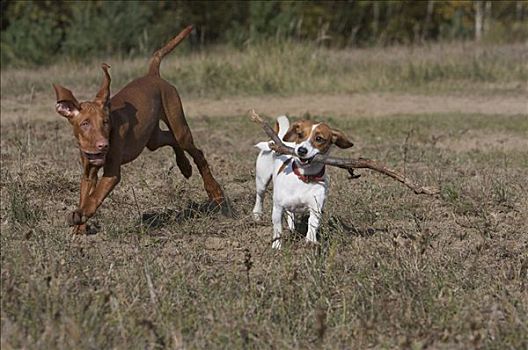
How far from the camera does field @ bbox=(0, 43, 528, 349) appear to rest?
505 cm

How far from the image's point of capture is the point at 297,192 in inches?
269

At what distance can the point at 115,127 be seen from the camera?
6.94 metres

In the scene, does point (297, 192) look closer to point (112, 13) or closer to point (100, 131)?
point (100, 131)

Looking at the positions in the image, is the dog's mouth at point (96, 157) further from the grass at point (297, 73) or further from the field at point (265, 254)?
the grass at point (297, 73)

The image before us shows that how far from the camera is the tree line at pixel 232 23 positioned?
2159 cm

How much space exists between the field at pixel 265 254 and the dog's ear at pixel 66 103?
768mm

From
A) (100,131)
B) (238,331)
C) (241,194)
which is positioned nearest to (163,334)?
(238,331)

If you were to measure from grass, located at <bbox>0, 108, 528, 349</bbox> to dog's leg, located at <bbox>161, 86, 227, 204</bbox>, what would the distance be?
184 millimetres

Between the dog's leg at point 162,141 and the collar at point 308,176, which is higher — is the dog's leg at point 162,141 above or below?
below

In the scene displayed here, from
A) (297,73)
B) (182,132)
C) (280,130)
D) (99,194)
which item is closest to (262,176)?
(280,130)

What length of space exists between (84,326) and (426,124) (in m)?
9.72

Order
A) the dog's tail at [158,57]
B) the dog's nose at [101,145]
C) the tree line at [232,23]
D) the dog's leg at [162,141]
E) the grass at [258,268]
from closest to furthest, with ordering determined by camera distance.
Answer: the grass at [258,268] < the dog's nose at [101,145] < the dog's leg at [162,141] < the dog's tail at [158,57] < the tree line at [232,23]

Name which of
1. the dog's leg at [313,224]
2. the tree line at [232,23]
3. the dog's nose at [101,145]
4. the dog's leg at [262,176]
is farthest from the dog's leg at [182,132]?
the tree line at [232,23]

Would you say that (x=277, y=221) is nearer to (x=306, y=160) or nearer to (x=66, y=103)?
(x=306, y=160)
